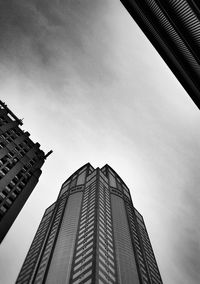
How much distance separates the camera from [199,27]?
1902 inches

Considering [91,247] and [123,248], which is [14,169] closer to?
[91,247]

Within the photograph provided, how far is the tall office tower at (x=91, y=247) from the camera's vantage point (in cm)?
8344

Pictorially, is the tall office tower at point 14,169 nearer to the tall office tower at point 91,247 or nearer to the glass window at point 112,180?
the tall office tower at point 91,247

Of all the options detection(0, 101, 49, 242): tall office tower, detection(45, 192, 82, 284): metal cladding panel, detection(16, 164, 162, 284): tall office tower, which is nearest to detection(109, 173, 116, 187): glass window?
detection(16, 164, 162, 284): tall office tower

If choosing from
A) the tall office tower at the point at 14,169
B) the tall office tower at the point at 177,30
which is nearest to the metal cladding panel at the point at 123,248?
the tall office tower at the point at 14,169

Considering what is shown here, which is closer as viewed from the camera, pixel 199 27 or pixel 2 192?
pixel 199 27

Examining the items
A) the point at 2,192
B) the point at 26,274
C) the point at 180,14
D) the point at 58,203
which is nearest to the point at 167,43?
the point at 180,14

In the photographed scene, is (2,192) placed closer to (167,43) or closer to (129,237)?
(167,43)

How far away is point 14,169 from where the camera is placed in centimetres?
6181

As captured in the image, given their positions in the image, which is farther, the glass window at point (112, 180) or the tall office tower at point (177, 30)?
the glass window at point (112, 180)

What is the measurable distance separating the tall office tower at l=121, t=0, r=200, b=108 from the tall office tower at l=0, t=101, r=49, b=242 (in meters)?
47.7

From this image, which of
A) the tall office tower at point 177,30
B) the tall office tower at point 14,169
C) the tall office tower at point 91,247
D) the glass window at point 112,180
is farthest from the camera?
the glass window at point 112,180

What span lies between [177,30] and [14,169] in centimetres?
4930

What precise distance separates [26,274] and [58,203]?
1961 inches
